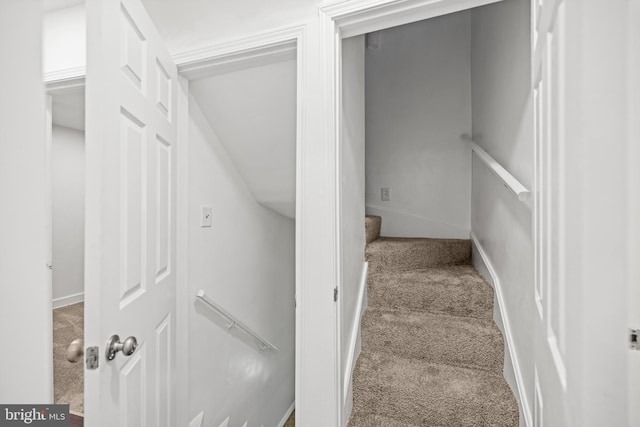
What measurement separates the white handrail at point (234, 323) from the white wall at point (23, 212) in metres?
0.96

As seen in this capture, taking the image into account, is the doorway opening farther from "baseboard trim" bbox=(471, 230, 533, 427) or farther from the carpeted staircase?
"baseboard trim" bbox=(471, 230, 533, 427)

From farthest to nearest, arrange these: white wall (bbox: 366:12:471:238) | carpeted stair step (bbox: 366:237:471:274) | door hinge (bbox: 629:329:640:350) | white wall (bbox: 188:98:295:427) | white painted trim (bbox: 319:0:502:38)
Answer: white wall (bbox: 366:12:471:238) → carpeted stair step (bbox: 366:237:471:274) → white wall (bbox: 188:98:295:427) → white painted trim (bbox: 319:0:502:38) → door hinge (bbox: 629:329:640:350)

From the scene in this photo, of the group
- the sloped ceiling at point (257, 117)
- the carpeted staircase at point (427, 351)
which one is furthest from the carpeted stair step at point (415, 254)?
the sloped ceiling at point (257, 117)

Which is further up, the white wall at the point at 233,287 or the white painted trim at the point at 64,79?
the white painted trim at the point at 64,79

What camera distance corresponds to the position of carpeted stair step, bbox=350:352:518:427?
131 cm

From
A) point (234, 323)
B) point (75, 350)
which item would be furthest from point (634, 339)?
point (234, 323)

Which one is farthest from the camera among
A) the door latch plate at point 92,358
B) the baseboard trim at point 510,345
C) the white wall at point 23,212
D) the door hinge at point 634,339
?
the baseboard trim at point 510,345

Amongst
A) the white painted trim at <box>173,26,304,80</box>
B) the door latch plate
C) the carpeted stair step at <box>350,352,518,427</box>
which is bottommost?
the carpeted stair step at <box>350,352,518,427</box>

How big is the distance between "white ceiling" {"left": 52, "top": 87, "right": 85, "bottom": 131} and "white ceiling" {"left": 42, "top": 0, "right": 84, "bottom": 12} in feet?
0.56

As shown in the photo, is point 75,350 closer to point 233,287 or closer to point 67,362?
point 67,362

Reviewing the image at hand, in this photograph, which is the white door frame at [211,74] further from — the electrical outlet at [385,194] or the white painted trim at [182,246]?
the electrical outlet at [385,194]

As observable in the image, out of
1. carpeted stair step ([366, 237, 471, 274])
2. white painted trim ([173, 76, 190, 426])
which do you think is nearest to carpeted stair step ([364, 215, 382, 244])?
carpeted stair step ([366, 237, 471, 274])

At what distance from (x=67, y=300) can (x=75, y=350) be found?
0.40 feet

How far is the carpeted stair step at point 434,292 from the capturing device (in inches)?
66.8
